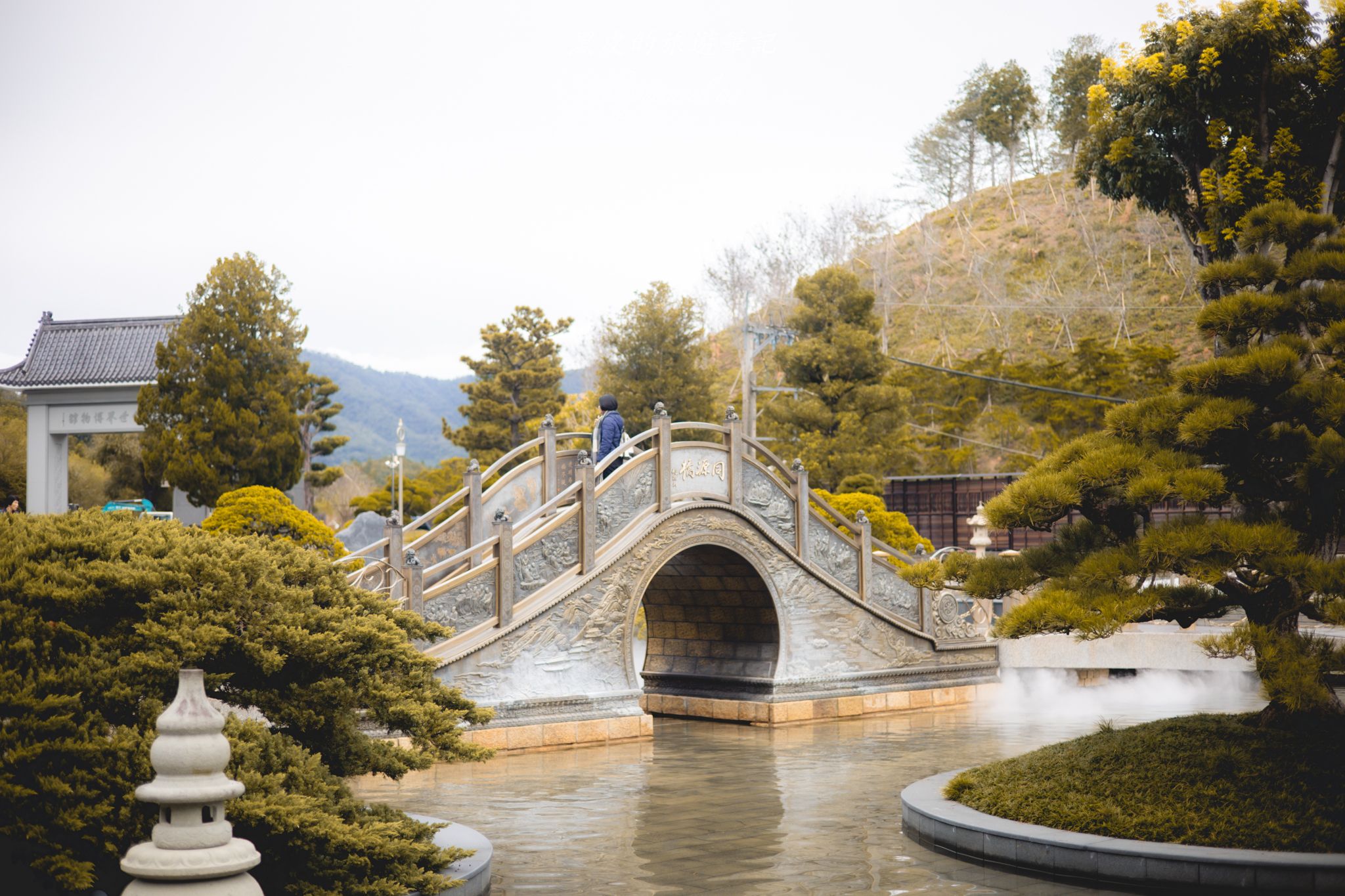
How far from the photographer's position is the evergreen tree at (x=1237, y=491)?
24.4 ft

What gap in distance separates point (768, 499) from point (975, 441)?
28729 millimetres

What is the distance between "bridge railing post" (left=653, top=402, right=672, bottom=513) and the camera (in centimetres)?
1462

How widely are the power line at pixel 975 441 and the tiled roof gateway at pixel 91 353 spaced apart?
22.2m

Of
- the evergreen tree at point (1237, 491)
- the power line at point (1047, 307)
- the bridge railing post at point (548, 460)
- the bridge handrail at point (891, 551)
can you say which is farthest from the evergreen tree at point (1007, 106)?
the evergreen tree at point (1237, 491)

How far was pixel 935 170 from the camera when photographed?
77.4 m

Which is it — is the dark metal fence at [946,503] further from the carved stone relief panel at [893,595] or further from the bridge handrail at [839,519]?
the bridge handrail at [839,519]

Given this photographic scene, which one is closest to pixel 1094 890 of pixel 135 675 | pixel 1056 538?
pixel 1056 538

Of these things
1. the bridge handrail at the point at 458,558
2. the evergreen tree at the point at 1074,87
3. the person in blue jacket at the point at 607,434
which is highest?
the evergreen tree at the point at 1074,87

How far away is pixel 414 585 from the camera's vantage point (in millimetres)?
12180

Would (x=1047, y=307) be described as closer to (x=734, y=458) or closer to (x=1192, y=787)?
(x=734, y=458)

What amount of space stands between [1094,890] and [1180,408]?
2981 millimetres

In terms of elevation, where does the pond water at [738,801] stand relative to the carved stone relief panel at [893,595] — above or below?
below

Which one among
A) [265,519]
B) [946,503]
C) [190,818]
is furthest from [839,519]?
[946,503]

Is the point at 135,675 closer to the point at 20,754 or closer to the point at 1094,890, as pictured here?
the point at 20,754
